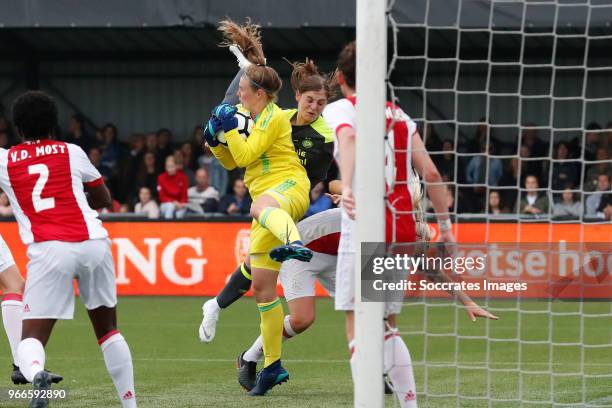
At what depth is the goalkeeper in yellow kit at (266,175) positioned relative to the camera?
7.30 meters

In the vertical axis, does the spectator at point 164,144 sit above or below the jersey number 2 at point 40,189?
below

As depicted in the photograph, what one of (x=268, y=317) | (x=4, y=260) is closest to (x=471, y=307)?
(x=268, y=317)

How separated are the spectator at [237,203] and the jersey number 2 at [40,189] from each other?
397 inches

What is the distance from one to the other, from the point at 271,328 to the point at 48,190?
207 cm

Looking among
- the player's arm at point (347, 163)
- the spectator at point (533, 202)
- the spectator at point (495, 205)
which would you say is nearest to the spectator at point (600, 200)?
the spectator at point (533, 202)

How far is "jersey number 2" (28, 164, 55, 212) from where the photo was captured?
604 cm

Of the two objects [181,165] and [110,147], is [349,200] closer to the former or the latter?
[181,165]

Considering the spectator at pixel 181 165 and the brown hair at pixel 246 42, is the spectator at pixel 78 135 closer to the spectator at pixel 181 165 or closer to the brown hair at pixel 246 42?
the spectator at pixel 181 165

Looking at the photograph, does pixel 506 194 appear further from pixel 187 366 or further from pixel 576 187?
pixel 187 366

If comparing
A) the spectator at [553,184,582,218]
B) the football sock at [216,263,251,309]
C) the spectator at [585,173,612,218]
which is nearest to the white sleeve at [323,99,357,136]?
the football sock at [216,263,251,309]

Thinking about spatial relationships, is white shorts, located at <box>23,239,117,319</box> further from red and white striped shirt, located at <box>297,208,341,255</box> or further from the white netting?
red and white striped shirt, located at <box>297,208,341,255</box>

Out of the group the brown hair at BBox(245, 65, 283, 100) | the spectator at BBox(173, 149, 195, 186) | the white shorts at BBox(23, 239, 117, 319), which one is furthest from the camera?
the spectator at BBox(173, 149, 195, 186)

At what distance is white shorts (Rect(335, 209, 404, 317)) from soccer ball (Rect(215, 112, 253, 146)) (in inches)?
65.2

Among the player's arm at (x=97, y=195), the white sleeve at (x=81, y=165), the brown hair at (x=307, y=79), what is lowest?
the player's arm at (x=97, y=195)
